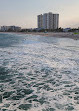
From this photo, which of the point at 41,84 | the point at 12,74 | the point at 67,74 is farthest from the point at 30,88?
the point at 67,74

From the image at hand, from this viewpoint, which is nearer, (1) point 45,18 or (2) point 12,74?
(2) point 12,74

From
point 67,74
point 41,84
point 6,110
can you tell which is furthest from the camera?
point 67,74

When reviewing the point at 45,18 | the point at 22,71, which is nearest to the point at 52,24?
the point at 45,18

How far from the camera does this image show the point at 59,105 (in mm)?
4422

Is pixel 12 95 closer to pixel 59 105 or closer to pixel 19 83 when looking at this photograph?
pixel 19 83

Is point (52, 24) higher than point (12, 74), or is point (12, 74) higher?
point (52, 24)

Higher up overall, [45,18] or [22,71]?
[45,18]

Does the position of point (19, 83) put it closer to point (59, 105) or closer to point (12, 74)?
point (12, 74)

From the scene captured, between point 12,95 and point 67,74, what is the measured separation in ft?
13.0

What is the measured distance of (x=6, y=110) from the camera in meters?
4.10

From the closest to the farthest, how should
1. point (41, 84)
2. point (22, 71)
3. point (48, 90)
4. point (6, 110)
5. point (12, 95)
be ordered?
point (6, 110) → point (12, 95) → point (48, 90) → point (41, 84) → point (22, 71)

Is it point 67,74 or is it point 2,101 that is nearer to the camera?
point 2,101

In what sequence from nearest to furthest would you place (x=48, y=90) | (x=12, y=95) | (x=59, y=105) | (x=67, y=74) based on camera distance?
(x=59, y=105)
(x=12, y=95)
(x=48, y=90)
(x=67, y=74)

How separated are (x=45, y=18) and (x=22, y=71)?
656 ft
